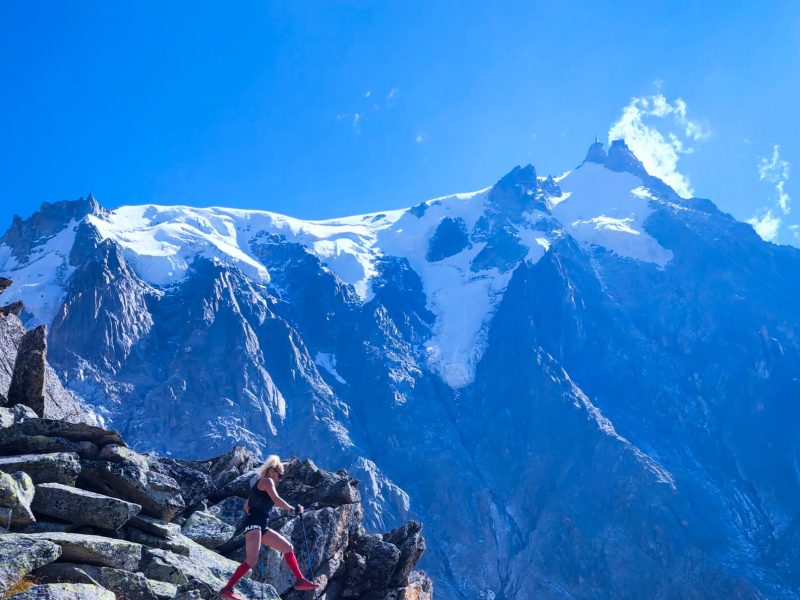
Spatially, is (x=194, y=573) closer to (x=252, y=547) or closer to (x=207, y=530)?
(x=252, y=547)

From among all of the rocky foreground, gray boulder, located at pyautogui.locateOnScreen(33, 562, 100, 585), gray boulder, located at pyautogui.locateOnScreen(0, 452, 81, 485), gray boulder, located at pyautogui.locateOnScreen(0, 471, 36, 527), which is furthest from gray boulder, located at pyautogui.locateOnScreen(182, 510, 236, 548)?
gray boulder, located at pyautogui.locateOnScreen(33, 562, 100, 585)

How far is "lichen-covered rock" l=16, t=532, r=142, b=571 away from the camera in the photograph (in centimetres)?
1552

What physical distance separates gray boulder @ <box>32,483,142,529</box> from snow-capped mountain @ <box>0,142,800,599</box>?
109058 millimetres

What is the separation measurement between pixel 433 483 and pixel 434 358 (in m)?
48.3

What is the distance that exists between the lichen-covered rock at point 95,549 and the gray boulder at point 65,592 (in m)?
1.93

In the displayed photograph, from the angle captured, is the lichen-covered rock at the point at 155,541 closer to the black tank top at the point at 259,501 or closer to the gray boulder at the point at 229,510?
the black tank top at the point at 259,501

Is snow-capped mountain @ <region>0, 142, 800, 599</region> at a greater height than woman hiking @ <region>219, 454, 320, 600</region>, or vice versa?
snow-capped mountain @ <region>0, 142, 800, 599</region>

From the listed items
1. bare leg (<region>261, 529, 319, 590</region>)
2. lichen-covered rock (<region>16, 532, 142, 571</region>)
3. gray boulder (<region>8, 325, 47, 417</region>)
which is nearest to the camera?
lichen-covered rock (<region>16, 532, 142, 571</region>)

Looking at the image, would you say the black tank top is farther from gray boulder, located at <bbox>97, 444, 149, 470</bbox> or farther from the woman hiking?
gray boulder, located at <bbox>97, 444, 149, 470</bbox>

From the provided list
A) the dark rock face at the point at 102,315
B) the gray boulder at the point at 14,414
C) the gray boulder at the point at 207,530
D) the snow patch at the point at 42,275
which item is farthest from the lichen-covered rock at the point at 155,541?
the snow patch at the point at 42,275

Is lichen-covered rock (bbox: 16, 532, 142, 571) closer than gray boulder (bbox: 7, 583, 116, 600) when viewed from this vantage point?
No

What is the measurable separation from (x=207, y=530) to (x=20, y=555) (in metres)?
8.35

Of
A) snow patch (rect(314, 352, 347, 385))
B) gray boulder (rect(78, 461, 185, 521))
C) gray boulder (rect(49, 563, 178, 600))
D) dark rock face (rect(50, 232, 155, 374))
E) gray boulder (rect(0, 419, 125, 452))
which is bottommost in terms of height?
gray boulder (rect(49, 563, 178, 600))

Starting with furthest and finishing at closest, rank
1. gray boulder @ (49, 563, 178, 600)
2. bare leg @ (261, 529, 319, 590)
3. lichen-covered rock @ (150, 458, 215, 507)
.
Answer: lichen-covered rock @ (150, 458, 215, 507) < bare leg @ (261, 529, 319, 590) < gray boulder @ (49, 563, 178, 600)
